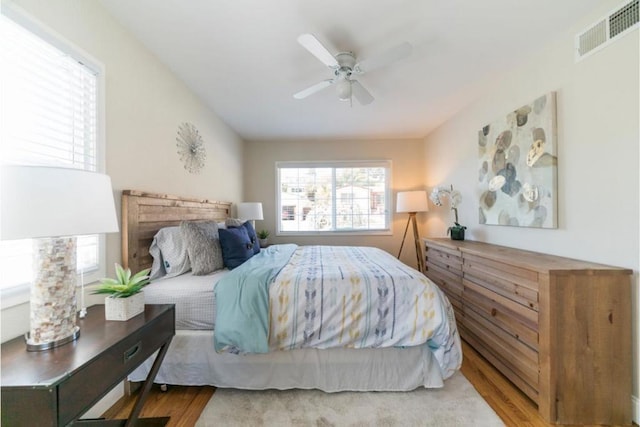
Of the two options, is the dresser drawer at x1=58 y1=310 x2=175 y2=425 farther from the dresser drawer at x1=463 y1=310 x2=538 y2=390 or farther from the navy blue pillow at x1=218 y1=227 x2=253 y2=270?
the dresser drawer at x1=463 y1=310 x2=538 y2=390

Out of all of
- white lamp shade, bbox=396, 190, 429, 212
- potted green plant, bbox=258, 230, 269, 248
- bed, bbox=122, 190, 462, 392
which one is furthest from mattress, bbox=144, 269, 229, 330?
white lamp shade, bbox=396, 190, 429, 212

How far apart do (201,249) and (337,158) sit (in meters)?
3.15

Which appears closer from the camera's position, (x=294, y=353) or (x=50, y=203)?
(x=50, y=203)

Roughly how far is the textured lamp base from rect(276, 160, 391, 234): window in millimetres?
3657

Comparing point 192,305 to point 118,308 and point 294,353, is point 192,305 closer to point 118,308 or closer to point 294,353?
point 118,308

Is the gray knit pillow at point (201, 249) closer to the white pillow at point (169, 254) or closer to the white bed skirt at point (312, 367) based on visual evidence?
the white pillow at point (169, 254)

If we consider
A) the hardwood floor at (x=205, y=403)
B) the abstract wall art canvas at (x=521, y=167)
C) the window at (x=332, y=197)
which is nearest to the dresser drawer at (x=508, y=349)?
the hardwood floor at (x=205, y=403)

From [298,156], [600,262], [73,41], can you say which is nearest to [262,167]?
[298,156]

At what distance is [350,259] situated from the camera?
2.56 meters

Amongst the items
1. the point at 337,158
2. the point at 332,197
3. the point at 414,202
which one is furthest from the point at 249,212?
the point at 414,202

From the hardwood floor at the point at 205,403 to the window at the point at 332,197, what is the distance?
295 centimetres

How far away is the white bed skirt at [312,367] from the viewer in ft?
5.98

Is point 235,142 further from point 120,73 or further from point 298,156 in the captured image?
point 120,73

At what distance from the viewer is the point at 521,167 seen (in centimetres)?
229
